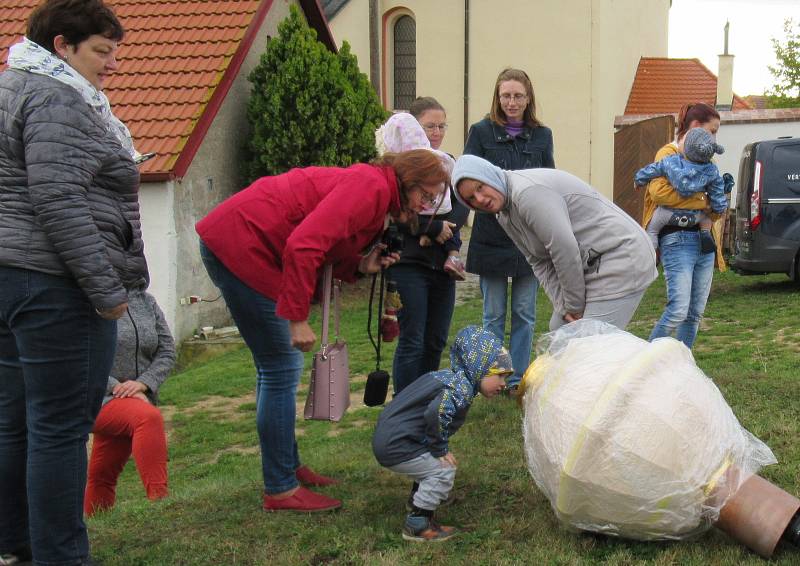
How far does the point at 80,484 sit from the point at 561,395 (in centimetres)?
178

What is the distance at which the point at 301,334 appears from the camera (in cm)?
361

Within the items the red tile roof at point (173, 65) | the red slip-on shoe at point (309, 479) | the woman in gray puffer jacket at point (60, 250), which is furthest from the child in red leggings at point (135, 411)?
the red tile roof at point (173, 65)

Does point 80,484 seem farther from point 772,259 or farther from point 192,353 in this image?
point 772,259

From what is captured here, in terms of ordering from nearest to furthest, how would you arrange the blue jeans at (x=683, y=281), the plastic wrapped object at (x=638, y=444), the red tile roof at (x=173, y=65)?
the plastic wrapped object at (x=638, y=444)
the blue jeans at (x=683, y=281)
the red tile roof at (x=173, y=65)

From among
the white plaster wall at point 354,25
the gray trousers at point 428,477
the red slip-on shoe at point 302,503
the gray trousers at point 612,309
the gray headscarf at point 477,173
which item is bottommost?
the red slip-on shoe at point 302,503

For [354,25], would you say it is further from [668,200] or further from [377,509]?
[377,509]

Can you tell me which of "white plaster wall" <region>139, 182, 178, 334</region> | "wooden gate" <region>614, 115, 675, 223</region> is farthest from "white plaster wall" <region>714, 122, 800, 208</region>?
"white plaster wall" <region>139, 182, 178, 334</region>

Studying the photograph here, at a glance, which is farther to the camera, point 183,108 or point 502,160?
point 183,108

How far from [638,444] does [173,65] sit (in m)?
11.3

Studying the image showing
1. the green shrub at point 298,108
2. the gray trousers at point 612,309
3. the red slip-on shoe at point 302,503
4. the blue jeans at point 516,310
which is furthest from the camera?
the green shrub at point 298,108

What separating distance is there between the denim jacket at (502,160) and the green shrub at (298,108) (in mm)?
7592

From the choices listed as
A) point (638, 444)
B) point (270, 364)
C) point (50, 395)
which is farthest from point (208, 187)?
point (638, 444)

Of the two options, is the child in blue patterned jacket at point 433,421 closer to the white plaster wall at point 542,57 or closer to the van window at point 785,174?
the van window at point 785,174

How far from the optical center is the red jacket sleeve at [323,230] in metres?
3.52
